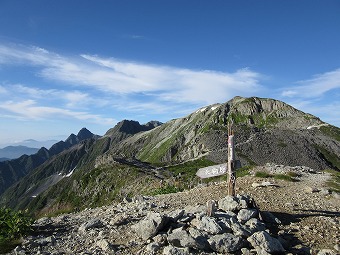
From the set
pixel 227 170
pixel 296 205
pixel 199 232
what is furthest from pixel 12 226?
pixel 296 205

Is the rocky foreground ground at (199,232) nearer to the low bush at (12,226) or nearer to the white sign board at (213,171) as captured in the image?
the low bush at (12,226)

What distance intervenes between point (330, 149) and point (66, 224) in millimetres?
189119

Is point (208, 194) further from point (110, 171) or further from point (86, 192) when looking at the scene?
point (86, 192)

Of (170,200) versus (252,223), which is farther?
(170,200)

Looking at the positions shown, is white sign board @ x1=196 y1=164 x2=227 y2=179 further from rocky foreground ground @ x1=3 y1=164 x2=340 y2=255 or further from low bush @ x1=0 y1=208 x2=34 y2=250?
low bush @ x1=0 y1=208 x2=34 y2=250

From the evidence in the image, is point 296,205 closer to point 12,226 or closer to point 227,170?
point 227,170

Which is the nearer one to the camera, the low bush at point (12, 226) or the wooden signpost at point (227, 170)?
the low bush at point (12, 226)

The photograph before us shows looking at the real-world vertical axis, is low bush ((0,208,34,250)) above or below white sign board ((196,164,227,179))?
below

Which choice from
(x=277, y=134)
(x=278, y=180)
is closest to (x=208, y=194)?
(x=278, y=180)

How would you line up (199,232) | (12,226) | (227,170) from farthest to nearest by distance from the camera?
(227,170), (12,226), (199,232)

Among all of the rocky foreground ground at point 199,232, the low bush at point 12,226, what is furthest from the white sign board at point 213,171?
the low bush at point 12,226

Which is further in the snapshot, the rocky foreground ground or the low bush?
the low bush

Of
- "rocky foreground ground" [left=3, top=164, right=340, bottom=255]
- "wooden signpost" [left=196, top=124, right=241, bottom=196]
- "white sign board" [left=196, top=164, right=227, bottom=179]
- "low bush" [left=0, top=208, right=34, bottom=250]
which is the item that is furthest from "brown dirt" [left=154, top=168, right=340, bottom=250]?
"low bush" [left=0, top=208, right=34, bottom=250]

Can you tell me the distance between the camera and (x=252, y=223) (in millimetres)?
15539
